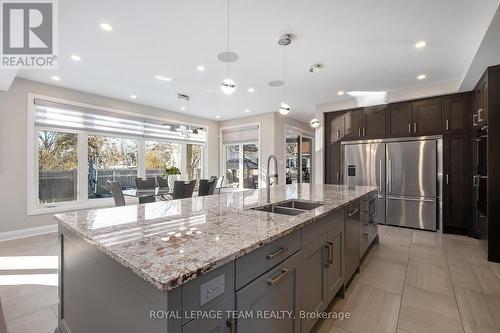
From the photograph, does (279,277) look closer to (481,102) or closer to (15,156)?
(481,102)

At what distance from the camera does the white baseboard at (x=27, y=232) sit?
3.80m

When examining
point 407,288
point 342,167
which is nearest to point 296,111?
point 342,167

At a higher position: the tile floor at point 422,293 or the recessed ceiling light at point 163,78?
the recessed ceiling light at point 163,78

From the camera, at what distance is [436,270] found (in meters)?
2.71

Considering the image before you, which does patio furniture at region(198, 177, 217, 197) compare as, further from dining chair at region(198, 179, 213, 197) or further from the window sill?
the window sill

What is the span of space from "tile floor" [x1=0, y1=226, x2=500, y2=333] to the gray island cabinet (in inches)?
18.7

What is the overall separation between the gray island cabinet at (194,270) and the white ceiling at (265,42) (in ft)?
6.60

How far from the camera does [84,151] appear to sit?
15.5ft

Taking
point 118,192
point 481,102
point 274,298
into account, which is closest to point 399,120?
point 481,102

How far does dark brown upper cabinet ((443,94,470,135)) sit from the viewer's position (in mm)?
4086

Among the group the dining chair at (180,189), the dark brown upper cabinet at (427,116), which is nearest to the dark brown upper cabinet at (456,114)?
the dark brown upper cabinet at (427,116)

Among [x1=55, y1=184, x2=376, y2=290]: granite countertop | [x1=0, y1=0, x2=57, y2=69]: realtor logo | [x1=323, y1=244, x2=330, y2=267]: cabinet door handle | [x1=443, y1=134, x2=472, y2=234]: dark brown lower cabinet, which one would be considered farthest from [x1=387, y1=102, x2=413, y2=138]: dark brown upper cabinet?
[x1=0, y1=0, x2=57, y2=69]: realtor logo

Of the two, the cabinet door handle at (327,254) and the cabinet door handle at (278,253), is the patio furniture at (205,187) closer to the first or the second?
the cabinet door handle at (327,254)

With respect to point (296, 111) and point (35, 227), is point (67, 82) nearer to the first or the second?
point (35, 227)
